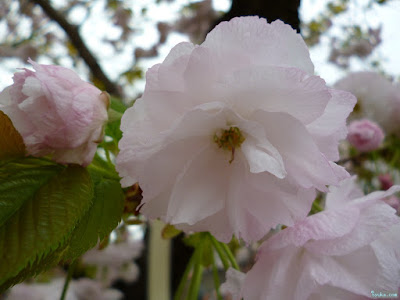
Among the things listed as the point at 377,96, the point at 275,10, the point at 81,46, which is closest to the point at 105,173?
the point at 275,10

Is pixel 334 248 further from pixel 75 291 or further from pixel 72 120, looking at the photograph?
pixel 75 291

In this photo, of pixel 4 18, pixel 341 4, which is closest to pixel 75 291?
pixel 4 18

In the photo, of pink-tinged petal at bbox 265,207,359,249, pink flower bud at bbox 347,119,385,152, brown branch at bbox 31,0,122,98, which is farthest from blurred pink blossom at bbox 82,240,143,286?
pink-tinged petal at bbox 265,207,359,249

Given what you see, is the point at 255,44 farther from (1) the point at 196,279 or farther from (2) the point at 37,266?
(1) the point at 196,279

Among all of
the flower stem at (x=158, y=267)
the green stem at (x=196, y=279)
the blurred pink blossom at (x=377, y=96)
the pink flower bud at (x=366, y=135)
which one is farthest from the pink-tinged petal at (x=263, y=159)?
the flower stem at (x=158, y=267)

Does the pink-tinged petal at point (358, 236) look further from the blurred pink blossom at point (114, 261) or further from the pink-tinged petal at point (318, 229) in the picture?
the blurred pink blossom at point (114, 261)

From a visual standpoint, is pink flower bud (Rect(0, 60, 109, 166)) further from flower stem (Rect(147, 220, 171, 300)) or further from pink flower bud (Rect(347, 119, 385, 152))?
flower stem (Rect(147, 220, 171, 300))
